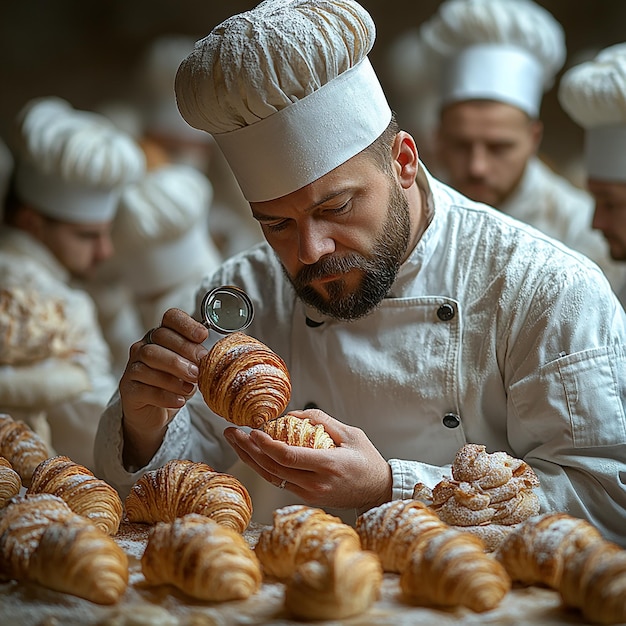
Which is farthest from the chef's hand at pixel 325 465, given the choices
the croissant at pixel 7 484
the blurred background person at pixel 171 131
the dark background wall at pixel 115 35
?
the dark background wall at pixel 115 35

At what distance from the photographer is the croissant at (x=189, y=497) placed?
6.77 feet

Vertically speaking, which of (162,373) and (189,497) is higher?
(162,373)

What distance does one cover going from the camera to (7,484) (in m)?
2.21

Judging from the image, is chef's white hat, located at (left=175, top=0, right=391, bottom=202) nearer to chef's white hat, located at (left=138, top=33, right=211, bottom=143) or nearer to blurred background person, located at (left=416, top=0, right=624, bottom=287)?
blurred background person, located at (left=416, top=0, right=624, bottom=287)

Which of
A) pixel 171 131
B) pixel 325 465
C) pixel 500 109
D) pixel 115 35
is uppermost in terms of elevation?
pixel 115 35

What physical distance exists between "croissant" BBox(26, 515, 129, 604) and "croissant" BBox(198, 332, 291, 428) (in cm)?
42

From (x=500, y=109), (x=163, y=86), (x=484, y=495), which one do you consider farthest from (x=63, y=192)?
(x=484, y=495)

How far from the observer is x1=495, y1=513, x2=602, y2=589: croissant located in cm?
172

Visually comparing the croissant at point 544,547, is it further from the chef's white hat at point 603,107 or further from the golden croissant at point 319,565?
the chef's white hat at point 603,107

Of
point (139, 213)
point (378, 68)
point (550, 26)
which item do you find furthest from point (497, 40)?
point (378, 68)

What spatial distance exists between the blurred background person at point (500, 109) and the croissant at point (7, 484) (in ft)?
10.6

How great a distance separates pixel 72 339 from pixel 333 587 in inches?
86.9

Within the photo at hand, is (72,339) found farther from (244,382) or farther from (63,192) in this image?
(244,382)

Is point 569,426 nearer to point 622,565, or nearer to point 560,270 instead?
point 560,270
